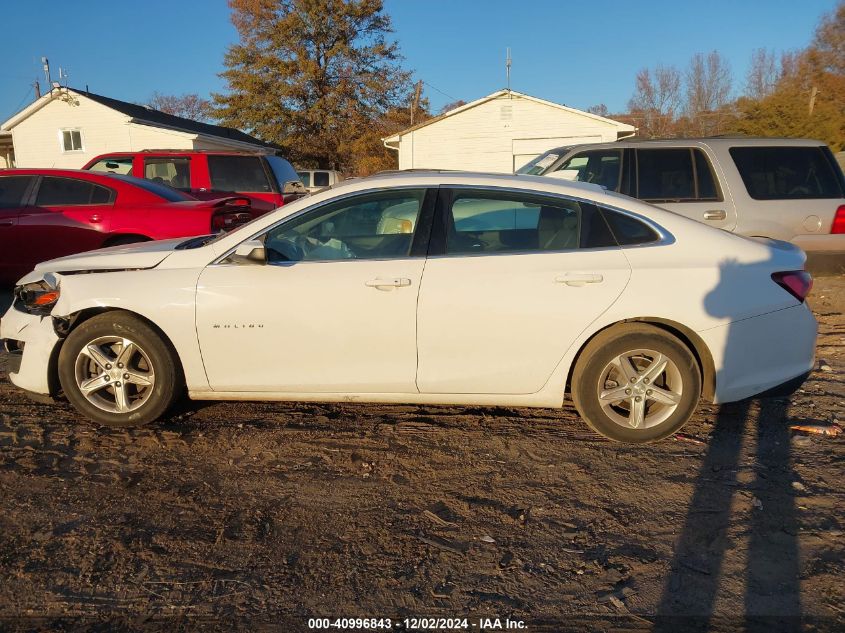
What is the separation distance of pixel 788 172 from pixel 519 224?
4.32 m

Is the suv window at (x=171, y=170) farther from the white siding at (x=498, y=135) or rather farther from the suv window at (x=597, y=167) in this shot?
the white siding at (x=498, y=135)

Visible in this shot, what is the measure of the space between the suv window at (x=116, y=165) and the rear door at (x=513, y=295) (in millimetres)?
9844

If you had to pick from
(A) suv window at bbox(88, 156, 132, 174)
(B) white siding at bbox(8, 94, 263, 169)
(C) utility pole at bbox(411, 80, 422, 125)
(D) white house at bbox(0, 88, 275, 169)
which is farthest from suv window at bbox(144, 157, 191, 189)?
(C) utility pole at bbox(411, 80, 422, 125)

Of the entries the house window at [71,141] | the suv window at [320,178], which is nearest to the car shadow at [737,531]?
the suv window at [320,178]

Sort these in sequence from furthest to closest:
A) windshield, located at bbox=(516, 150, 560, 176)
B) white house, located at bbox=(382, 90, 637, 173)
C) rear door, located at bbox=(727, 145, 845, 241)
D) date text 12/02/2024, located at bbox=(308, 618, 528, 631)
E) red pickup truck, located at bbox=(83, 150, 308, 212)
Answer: white house, located at bbox=(382, 90, 637, 173), red pickup truck, located at bbox=(83, 150, 308, 212), windshield, located at bbox=(516, 150, 560, 176), rear door, located at bbox=(727, 145, 845, 241), date text 12/02/2024, located at bbox=(308, 618, 528, 631)

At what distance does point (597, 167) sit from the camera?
734 centimetres

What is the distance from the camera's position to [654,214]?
3.97m

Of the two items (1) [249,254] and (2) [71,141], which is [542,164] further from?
(2) [71,141]

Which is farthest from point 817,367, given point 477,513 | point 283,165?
point 283,165

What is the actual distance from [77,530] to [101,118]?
2891cm

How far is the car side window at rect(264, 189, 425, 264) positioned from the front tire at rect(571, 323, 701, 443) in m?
1.27

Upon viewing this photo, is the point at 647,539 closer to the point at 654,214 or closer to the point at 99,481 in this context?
the point at 654,214

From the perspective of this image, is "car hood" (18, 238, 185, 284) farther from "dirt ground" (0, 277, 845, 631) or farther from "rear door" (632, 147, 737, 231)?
"rear door" (632, 147, 737, 231)

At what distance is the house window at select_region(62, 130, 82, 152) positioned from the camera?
1126 inches
